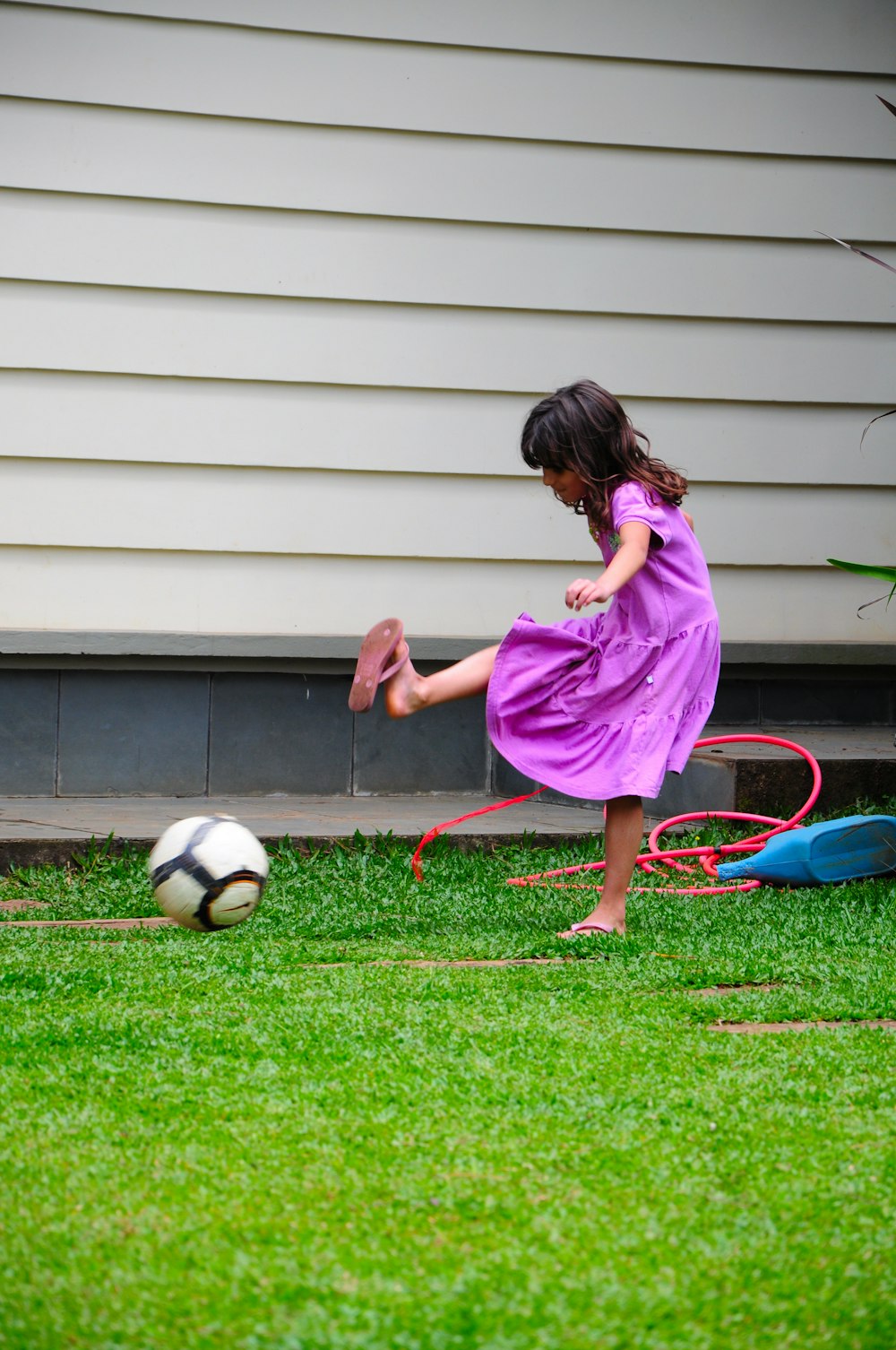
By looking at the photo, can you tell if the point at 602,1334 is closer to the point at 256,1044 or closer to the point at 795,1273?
the point at 795,1273

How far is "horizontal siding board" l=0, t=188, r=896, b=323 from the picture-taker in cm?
527

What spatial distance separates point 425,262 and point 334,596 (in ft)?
4.24

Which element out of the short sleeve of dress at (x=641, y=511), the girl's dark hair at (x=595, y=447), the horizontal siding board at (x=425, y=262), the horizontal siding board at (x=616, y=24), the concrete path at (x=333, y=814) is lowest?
the concrete path at (x=333, y=814)

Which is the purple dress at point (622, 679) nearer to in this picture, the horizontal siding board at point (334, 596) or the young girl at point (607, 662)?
the young girl at point (607, 662)

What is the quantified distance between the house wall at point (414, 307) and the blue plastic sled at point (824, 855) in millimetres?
1692

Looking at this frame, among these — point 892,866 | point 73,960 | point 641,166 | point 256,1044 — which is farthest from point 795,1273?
point 641,166

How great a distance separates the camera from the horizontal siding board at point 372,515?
17.4ft

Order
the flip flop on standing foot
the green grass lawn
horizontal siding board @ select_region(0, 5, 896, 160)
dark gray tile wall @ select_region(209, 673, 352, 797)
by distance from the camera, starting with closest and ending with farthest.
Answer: the green grass lawn → the flip flop on standing foot → horizontal siding board @ select_region(0, 5, 896, 160) → dark gray tile wall @ select_region(209, 673, 352, 797)

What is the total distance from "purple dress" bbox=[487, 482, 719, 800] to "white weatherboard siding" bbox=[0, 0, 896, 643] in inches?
78.9

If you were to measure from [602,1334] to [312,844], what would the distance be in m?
3.22

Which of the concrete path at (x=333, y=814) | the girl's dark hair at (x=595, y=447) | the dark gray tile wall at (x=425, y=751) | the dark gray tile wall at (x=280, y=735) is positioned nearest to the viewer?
the girl's dark hair at (x=595, y=447)

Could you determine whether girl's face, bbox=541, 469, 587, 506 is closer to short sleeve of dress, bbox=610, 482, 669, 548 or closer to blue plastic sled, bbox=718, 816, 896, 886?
short sleeve of dress, bbox=610, 482, 669, 548

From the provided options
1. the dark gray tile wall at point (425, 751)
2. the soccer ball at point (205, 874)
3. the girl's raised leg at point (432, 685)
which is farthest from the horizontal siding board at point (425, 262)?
the soccer ball at point (205, 874)

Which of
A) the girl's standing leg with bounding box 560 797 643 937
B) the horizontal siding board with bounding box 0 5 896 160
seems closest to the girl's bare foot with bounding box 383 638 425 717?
the girl's standing leg with bounding box 560 797 643 937
